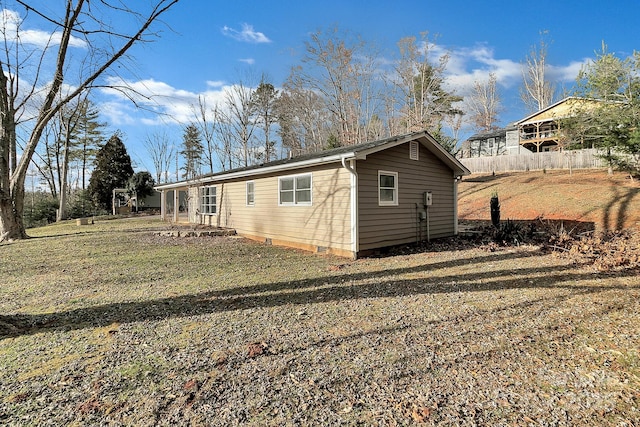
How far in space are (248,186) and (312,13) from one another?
1457 cm

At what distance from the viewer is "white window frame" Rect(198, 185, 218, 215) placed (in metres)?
14.2

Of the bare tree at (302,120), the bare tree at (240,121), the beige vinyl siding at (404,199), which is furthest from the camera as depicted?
the bare tree at (240,121)

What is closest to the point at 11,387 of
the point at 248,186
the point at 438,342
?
the point at 438,342

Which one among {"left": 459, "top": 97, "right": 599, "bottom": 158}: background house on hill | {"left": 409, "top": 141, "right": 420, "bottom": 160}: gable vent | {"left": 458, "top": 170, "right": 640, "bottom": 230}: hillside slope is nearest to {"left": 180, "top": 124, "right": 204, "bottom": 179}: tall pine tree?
{"left": 458, "top": 170, "right": 640, "bottom": 230}: hillside slope

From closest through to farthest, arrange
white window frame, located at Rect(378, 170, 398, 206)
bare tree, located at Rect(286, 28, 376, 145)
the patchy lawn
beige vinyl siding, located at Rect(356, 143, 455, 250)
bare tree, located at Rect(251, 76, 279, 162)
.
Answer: the patchy lawn
beige vinyl siding, located at Rect(356, 143, 455, 250)
white window frame, located at Rect(378, 170, 398, 206)
bare tree, located at Rect(286, 28, 376, 145)
bare tree, located at Rect(251, 76, 279, 162)

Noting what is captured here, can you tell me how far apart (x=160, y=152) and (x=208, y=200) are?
2533 centimetres

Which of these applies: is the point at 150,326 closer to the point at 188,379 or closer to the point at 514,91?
the point at 188,379

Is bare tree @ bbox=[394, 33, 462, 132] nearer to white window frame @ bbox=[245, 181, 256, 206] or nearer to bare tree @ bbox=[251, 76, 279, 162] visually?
bare tree @ bbox=[251, 76, 279, 162]

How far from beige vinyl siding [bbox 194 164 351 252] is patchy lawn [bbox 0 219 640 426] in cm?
229

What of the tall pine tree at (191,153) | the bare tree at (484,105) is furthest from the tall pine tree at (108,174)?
the bare tree at (484,105)

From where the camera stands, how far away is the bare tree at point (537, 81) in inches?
1180

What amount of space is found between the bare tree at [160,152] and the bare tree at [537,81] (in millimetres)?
37034

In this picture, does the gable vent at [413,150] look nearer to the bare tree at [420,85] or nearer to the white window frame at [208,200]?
the white window frame at [208,200]

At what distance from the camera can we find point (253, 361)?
281 cm
